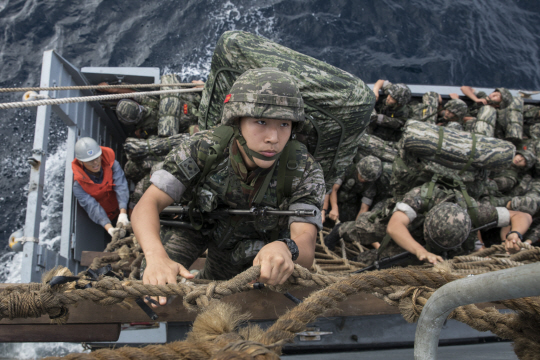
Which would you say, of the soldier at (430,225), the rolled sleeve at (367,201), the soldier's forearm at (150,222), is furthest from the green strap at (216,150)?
the rolled sleeve at (367,201)

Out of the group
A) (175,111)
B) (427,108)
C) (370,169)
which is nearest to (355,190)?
(370,169)

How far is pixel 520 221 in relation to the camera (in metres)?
4.93

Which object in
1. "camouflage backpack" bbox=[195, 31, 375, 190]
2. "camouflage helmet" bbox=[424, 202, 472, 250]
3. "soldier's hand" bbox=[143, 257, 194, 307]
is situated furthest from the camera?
"camouflage helmet" bbox=[424, 202, 472, 250]

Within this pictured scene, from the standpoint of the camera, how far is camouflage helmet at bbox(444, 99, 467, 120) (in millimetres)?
8062

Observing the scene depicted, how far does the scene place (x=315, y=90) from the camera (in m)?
2.96

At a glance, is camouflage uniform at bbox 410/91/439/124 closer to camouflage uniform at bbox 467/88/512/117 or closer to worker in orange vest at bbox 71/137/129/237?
camouflage uniform at bbox 467/88/512/117

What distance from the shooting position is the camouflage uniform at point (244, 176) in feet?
7.02

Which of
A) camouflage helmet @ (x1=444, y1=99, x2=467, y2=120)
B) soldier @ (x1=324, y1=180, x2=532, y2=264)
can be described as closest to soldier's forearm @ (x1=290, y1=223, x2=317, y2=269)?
soldier @ (x1=324, y1=180, x2=532, y2=264)

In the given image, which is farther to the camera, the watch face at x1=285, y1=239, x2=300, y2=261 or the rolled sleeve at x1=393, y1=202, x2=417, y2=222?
the rolled sleeve at x1=393, y1=202, x2=417, y2=222

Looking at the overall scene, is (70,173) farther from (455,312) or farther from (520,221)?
(520,221)

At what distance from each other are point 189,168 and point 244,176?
1.20 ft

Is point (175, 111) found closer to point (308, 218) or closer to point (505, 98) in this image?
point (308, 218)

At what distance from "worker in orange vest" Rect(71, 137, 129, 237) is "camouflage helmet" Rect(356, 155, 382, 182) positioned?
3761mm

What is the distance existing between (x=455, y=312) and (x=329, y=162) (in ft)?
6.44
